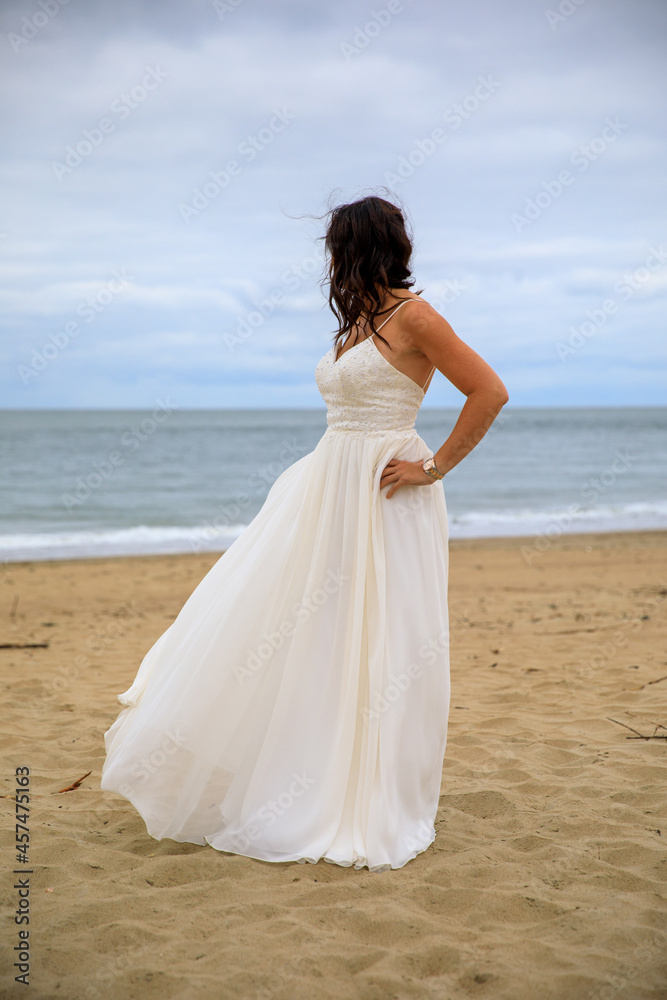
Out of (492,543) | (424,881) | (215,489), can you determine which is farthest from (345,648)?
(215,489)

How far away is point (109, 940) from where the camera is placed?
2.29 m

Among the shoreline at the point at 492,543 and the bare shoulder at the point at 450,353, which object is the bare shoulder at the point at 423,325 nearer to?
the bare shoulder at the point at 450,353

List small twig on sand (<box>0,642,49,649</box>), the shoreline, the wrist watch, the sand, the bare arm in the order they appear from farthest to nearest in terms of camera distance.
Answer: the shoreline
small twig on sand (<box>0,642,49,649</box>)
the wrist watch
the bare arm
the sand

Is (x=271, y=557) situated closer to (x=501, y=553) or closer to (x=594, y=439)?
(x=501, y=553)

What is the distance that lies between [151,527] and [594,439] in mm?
34966

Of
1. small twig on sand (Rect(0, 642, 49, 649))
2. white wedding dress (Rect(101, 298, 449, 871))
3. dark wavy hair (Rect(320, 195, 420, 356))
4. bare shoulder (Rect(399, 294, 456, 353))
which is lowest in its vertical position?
small twig on sand (Rect(0, 642, 49, 649))

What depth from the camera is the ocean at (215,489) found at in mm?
14781

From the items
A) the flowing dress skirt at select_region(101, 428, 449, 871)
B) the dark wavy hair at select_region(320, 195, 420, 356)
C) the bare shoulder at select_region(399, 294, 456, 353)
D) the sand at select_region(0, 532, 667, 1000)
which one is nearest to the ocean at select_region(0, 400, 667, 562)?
the sand at select_region(0, 532, 667, 1000)

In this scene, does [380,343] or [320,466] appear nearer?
[380,343]

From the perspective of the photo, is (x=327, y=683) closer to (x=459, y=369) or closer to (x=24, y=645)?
(x=459, y=369)

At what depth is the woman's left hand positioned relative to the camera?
8.97 ft

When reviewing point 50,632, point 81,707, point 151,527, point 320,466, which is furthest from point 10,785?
point 151,527

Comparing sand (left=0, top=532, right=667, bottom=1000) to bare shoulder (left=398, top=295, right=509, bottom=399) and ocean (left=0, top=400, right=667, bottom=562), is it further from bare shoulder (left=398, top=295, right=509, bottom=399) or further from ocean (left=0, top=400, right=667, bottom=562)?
ocean (left=0, top=400, right=667, bottom=562)

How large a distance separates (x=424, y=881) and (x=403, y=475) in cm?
143
